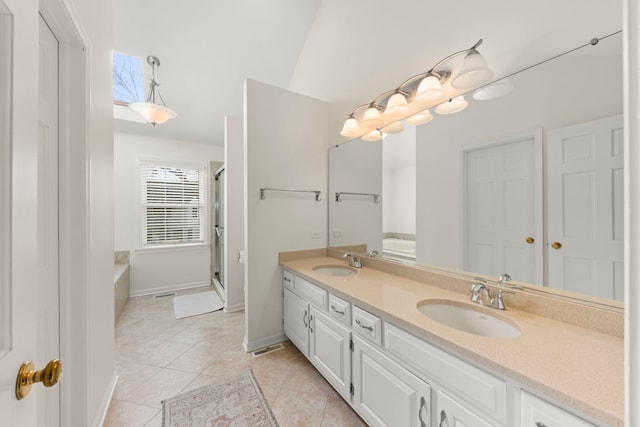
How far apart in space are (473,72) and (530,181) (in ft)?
2.14

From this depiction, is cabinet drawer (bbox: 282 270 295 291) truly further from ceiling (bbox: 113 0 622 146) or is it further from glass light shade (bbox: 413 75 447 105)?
glass light shade (bbox: 413 75 447 105)

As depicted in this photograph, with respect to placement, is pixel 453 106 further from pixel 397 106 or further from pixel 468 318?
pixel 468 318

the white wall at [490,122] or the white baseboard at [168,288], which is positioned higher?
the white wall at [490,122]

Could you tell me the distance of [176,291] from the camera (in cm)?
394

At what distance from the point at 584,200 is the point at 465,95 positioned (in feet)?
2.68

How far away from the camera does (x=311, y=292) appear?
1.90 metres

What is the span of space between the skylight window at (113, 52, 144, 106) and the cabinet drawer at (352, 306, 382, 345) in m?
3.47

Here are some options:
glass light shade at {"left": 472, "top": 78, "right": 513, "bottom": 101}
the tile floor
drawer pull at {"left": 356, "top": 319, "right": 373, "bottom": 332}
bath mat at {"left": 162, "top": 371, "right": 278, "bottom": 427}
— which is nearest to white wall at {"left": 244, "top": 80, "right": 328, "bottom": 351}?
→ the tile floor

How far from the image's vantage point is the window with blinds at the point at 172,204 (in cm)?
390

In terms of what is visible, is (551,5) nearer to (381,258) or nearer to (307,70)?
(381,258)

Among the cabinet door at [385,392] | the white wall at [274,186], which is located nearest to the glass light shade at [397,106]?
the white wall at [274,186]

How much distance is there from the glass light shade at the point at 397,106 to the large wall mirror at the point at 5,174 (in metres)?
1.83

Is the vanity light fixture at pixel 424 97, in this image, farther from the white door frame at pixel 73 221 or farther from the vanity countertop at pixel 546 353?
the white door frame at pixel 73 221

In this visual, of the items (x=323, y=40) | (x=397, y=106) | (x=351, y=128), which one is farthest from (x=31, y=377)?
(x=323, y=40)
